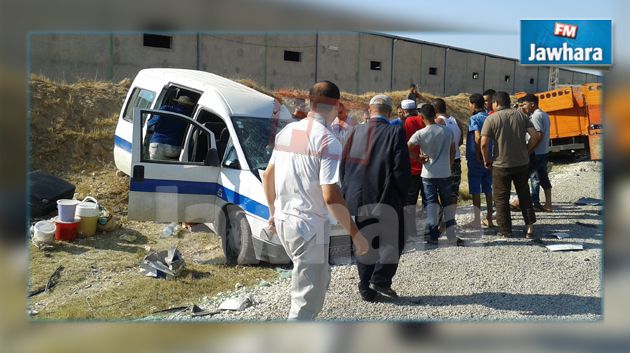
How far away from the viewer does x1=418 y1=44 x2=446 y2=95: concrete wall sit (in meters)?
5.52

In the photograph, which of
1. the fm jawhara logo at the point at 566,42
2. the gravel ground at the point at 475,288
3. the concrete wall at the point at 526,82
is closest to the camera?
the fm jawhara logo at the point at 566,42

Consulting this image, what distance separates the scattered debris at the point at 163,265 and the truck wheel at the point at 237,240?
583 millimetres

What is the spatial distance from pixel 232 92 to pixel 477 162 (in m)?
3.05

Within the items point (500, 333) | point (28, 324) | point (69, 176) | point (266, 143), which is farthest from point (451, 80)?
point (69, 176)

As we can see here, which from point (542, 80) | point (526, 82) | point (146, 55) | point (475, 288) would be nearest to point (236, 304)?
point (475, 288)

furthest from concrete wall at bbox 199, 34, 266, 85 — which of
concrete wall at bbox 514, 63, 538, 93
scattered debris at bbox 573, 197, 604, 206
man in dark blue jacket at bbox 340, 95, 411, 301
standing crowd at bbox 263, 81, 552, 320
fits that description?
scattered debris at bbox 573, 197, 604, 206

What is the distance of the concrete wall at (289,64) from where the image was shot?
6.02 metres

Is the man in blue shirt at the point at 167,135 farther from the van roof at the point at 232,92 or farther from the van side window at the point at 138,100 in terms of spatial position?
the van side window at the point at 138,100

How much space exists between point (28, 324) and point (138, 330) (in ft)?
3.09

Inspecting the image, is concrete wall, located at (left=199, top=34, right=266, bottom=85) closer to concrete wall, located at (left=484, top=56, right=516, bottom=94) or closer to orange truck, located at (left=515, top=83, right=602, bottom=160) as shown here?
concrete wall, located at (left=484, top=56, right=516, bottom=94)

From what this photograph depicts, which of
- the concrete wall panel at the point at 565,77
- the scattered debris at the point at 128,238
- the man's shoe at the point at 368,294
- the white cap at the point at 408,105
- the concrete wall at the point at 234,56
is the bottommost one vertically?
the man's shoe at the point at 368,294

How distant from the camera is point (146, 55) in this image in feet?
28.0

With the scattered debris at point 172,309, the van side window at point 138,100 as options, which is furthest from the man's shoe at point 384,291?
the van side window at point 138,100

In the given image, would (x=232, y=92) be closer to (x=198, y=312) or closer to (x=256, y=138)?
(x=256, y=138)
